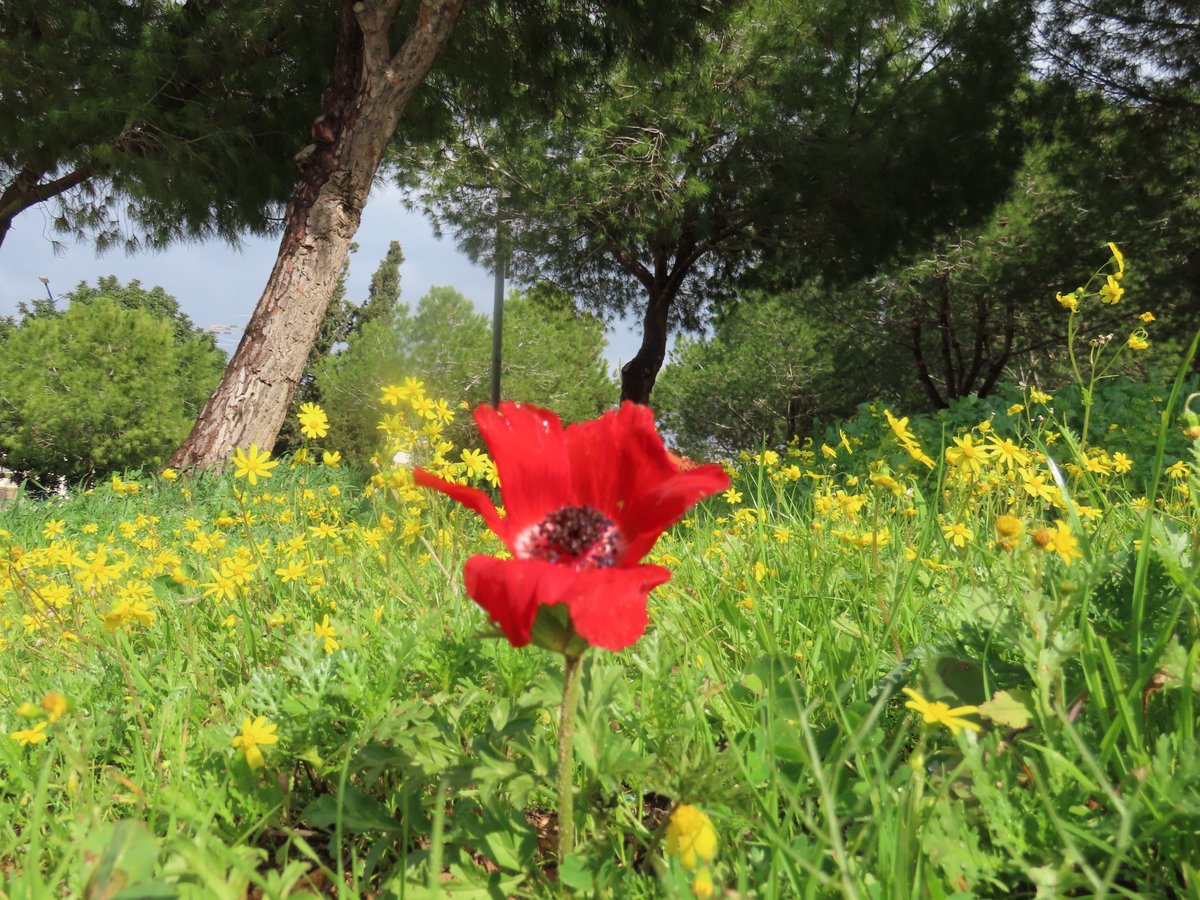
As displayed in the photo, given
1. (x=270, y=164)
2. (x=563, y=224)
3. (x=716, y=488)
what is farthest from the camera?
(x=563, y=224)

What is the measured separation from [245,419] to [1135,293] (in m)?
10.9

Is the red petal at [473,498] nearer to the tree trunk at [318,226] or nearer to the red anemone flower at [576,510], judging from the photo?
the red anemone flower at [576,510]

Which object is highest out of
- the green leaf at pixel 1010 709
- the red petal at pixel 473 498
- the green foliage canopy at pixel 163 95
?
the green foliage canopy at pixel 163 95

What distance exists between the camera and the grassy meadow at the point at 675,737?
796 mm

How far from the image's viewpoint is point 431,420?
210 centimetres

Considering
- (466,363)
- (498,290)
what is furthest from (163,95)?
(466,363)

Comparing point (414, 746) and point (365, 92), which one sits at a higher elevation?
point (365, 92)

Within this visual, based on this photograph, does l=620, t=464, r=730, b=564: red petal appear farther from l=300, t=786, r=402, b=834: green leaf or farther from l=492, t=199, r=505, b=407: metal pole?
l=492, t=199, r=505, b=407: metal pole

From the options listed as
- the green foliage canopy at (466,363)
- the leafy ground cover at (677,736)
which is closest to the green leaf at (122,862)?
the leafy ground cover at (677,736)

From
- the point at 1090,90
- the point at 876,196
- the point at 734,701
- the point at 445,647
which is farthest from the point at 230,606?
the point at 1090,90

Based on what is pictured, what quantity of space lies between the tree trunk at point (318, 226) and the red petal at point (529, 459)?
Result: 213 inches

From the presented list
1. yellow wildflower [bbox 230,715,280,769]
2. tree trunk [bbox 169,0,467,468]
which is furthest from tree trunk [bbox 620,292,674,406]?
yellow wildflower [bbox 230,715,280,769]

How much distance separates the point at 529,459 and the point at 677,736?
531 millimetres

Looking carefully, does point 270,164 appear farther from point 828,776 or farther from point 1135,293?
point 1135,293
